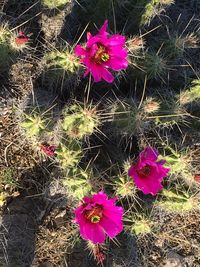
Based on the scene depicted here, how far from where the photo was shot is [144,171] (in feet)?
6.24

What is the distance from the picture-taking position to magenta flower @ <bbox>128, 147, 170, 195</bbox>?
1857mm

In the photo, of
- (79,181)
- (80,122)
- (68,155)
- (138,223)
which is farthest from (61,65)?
(138,223)

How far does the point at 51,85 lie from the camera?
2.16m

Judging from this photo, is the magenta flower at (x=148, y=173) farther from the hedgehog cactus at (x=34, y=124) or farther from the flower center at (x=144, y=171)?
the hedgehog cactus at (x=34, y=124)

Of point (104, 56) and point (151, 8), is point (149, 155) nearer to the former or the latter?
point (104, 56)

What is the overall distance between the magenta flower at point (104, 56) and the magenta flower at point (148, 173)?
0.37m

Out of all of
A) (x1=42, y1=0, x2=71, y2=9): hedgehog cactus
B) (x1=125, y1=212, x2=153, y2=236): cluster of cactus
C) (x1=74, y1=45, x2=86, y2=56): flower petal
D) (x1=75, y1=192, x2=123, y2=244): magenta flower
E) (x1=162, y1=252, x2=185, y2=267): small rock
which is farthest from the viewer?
(x1=162, y1=252, x2=185, y2=267): small rock

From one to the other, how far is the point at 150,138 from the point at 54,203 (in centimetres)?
69

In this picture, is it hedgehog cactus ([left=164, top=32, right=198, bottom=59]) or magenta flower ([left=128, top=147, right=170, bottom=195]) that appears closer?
magenta flower ([left=128, top=147, right=170, bottom=195])

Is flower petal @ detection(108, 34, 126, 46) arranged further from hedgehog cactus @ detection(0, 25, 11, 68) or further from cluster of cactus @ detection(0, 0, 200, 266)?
hedgehog cactus @ detection(0, 25, 11, 68)

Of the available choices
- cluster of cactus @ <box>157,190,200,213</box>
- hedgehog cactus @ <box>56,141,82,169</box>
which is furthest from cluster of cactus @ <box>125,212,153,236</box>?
hedgehog cactus @ <box>56,141,82,169</box>

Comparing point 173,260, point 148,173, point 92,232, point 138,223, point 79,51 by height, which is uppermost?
point 79,51

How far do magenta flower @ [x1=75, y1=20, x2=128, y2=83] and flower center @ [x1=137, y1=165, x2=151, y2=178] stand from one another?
0.41 metres

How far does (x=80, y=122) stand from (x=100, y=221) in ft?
1.47
